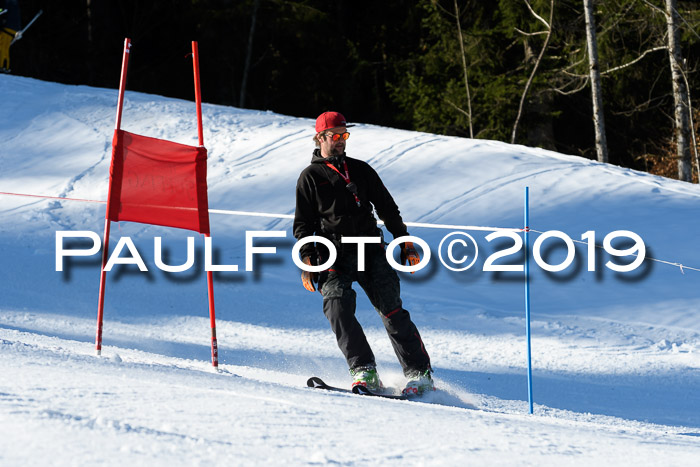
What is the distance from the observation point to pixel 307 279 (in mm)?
5344

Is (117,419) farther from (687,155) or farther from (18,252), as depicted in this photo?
(687,155)

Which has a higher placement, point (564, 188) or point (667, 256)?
point (564, 188)

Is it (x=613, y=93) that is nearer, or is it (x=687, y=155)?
(x=687, y=155)

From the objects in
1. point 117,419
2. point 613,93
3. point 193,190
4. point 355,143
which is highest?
point 613,93

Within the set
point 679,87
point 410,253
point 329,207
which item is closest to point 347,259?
point 329,207

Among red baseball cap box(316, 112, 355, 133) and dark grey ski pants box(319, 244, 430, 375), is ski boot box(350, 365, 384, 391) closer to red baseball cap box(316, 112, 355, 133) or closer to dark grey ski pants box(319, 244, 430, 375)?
dark grey ski pants box(319, 244, 430, 375)

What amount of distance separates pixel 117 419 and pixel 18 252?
21.5ft

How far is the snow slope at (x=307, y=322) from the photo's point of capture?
10.9 feet

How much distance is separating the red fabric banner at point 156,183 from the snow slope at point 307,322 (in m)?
0.93

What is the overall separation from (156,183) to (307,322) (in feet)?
8.72

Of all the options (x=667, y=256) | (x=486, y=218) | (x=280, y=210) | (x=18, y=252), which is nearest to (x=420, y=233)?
(x=486, y=218)

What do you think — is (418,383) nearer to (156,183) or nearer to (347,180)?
(347,180)

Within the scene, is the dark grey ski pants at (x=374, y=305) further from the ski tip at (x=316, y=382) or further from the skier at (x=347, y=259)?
the ski tip at (x=316, y=382)

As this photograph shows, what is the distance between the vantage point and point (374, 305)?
5.41 m
